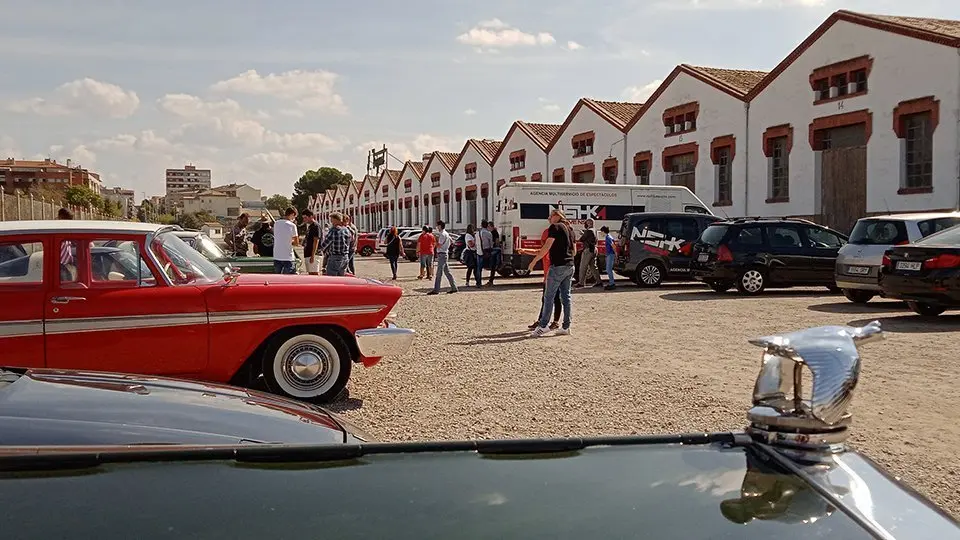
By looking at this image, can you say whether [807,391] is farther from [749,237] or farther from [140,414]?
[749,237]

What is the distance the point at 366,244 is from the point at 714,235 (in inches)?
1169

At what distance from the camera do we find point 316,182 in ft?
409

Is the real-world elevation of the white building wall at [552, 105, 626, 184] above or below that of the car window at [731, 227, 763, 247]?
above

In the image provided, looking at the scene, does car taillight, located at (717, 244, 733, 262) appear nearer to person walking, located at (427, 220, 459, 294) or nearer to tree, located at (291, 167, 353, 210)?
person walking, located at (427, 220, 459, 294)

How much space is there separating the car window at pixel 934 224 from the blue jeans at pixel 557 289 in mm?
6982

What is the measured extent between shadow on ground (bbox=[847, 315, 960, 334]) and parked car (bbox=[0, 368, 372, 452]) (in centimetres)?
989

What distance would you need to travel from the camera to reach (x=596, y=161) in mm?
37219

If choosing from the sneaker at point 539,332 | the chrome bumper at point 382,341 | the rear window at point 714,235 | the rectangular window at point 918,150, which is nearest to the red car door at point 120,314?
the chrome bumper at point 382,341

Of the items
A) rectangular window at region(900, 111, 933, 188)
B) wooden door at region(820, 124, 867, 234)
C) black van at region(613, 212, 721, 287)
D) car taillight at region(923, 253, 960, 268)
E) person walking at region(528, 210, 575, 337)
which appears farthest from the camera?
wooden door at region(820, 124, 867, 234)

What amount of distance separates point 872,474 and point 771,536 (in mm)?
426

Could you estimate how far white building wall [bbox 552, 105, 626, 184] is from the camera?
3572cm

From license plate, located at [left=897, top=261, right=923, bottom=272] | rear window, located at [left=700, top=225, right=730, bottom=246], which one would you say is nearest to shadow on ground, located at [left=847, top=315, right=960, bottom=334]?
license plate, located at [left=897, top=261, right=923, bottom=272]

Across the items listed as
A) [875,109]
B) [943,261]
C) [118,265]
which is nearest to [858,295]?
[943,261]

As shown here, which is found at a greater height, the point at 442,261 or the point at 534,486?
the point at 442,261
